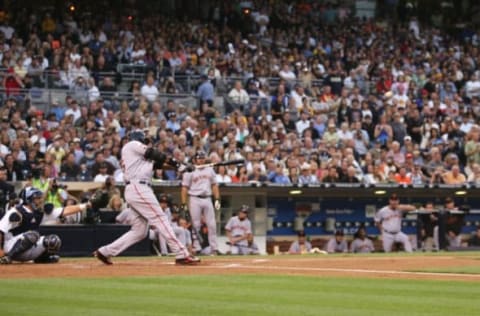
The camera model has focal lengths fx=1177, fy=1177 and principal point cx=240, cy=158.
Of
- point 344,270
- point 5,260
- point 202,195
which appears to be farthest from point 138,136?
point 202,195

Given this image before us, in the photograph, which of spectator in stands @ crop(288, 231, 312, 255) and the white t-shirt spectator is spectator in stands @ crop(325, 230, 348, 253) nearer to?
spectator in stands @ crop(288, 231, 312, 255)

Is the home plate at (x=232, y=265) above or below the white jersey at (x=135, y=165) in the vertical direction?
below

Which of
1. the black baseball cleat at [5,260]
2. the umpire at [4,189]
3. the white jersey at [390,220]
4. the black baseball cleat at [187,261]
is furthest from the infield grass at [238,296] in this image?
the white jersey at [390,220]

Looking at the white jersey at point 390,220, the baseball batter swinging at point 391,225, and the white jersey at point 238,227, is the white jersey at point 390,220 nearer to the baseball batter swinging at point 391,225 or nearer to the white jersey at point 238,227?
the baseball batter swinging at point 391,225

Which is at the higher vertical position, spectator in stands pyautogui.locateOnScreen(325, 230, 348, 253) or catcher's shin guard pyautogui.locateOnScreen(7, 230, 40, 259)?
catcher's shin guard pyautogui.locateOnScreen(7, 230, 40, 259)

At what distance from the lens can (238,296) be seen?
11.0 meters

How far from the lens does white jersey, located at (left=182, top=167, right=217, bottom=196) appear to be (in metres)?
21.1

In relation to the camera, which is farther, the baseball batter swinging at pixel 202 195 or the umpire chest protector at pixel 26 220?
the baseball batter swinging at pixel 202 195

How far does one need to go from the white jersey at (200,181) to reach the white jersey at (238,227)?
186 centimetres

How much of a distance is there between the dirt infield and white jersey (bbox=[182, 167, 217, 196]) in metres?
3.89

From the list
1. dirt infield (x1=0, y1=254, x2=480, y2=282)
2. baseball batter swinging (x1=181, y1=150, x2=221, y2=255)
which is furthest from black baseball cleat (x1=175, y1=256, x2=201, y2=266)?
baseball batter swinging (x1=181, y1=150, x2=221, y2=255)

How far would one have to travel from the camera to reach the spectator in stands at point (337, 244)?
24.1 meters

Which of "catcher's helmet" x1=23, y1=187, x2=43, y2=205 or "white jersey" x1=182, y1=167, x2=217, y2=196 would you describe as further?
"white jersey" x1=182, y1=167, x2=217, y2=196

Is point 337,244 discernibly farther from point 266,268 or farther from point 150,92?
point 266,268
